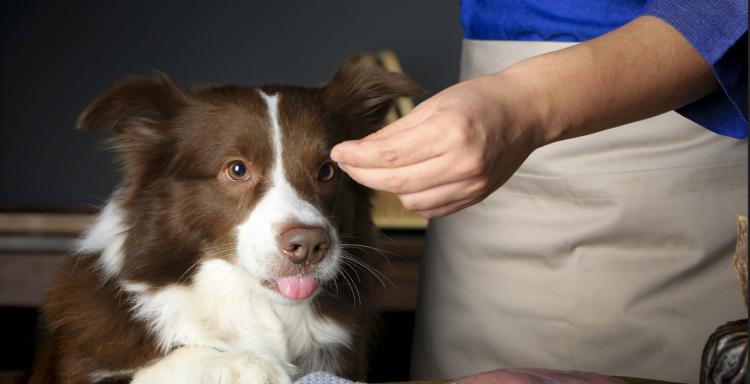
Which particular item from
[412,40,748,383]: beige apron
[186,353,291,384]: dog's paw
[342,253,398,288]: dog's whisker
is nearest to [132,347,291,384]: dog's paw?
[186,353,291,384]: dog's paw

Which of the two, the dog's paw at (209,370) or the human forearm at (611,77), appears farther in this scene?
the dog's paw at (209,370)

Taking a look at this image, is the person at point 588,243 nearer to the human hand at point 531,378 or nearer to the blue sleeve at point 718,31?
the blue sleeve at point 718,31

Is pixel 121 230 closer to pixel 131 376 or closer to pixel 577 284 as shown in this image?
pixel 131 376

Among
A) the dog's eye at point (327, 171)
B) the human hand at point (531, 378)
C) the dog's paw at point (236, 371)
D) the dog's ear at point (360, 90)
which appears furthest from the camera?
the dog's ear at point (360, 90)

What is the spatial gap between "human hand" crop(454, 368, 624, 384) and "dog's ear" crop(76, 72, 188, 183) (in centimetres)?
99

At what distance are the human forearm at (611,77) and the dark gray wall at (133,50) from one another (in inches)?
108

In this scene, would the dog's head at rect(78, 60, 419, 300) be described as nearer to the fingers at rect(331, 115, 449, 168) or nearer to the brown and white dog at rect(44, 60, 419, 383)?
the brown and white dog at rect(44, 60, 419, 383)

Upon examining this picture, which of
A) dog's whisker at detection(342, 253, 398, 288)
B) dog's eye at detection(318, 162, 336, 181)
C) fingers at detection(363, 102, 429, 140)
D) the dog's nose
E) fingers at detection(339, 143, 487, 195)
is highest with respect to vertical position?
fingers at detection(363, 102, 429, 140)

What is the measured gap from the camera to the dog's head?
1.49 m

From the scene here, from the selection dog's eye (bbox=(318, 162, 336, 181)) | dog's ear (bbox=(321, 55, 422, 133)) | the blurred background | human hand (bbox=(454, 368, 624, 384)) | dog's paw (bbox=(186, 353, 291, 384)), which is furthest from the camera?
the blurred background

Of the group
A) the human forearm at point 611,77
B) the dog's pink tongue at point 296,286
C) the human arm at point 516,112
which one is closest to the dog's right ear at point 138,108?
the dog's pink tongue at point 296,286

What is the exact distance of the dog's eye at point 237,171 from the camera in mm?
1594

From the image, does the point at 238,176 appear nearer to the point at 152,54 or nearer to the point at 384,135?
the point at 384,135

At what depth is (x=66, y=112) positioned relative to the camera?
143 inches
